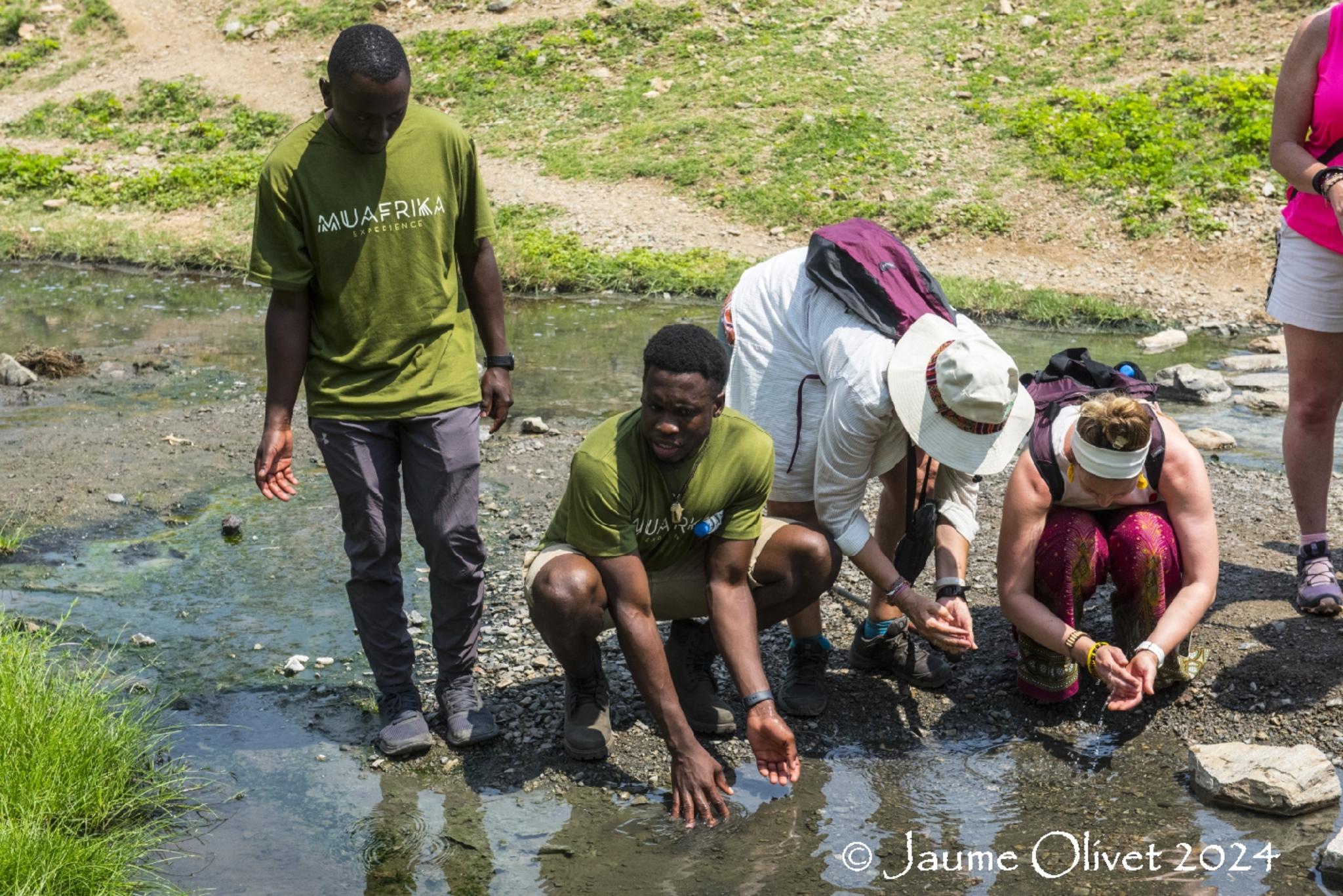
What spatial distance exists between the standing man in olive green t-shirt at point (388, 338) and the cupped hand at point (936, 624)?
1225 millimetres

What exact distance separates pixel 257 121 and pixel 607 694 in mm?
14525

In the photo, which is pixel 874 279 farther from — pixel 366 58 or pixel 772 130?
pixel 772 130

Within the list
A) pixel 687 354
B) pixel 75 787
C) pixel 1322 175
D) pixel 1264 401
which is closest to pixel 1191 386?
pixel 1264 401

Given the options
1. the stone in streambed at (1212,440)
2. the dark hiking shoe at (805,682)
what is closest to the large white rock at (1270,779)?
the dark hiking shoe at (805,682)

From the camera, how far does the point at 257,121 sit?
659 inches

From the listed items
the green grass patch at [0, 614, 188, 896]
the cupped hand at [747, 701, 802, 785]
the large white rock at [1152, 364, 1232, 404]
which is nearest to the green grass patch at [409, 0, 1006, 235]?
the large white rock at [1152, 364, 1232, 404]

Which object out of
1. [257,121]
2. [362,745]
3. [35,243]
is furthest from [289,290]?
[257,121]

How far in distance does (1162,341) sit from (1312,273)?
573 cm

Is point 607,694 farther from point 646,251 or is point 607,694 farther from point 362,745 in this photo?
point 646,251

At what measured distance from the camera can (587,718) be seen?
3.84 meters

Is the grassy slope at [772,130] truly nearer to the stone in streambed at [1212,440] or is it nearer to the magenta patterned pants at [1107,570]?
the stone in streambed at [1212,440]

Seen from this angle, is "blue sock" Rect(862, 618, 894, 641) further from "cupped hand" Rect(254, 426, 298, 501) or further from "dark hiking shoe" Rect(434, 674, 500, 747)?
"cupped hand" Rect(254, 426, 298, 501)

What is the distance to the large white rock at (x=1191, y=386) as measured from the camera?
8.16 metres

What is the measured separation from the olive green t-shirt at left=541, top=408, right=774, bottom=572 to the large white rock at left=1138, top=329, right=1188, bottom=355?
22.5 feet
